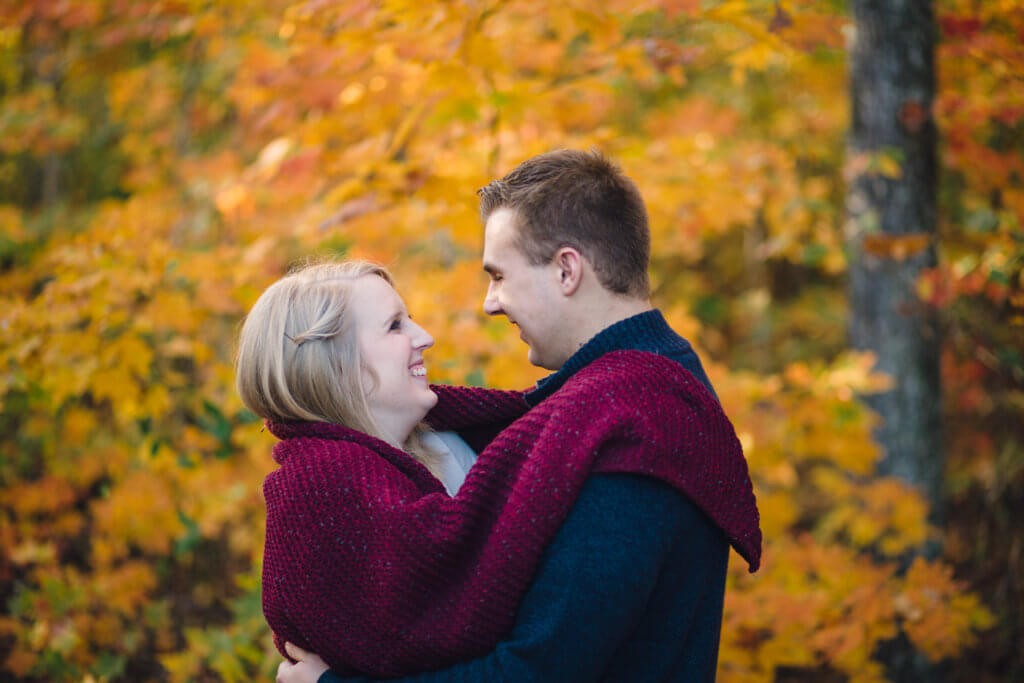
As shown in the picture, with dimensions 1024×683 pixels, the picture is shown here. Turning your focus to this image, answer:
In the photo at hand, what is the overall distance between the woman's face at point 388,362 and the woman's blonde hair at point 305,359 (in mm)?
28

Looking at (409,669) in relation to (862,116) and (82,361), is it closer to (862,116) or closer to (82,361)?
(82,361)

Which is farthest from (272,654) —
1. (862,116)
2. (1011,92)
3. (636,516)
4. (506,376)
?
(1011,92)

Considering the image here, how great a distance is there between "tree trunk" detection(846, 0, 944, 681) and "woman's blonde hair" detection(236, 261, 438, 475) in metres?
3.05

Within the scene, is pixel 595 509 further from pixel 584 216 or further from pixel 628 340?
pixel 584 216

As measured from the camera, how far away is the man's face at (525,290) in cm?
170

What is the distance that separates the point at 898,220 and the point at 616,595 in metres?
3.47

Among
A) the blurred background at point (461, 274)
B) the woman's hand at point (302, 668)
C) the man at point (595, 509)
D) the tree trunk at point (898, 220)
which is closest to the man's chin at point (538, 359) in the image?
the man at point (595, 509)

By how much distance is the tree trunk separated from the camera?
3.98m

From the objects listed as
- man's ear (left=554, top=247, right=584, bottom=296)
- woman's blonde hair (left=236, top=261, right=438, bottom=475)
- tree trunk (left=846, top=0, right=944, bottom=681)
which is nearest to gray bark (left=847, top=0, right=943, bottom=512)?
tree trunk (left=846, top=0, right=944, bottom=681)

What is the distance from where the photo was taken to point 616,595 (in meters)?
1.33

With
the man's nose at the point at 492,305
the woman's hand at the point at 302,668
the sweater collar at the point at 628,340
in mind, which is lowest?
the woman's hand at the point at 302,668

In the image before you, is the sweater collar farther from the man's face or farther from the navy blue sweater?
the navy blue sweater

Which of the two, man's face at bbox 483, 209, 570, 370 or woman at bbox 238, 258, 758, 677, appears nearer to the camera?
woman at bbox 238, 258, 758, 677

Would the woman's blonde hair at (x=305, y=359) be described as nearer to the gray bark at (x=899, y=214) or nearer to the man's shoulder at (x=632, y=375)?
the man's shoulder at (x=632, y=375)
